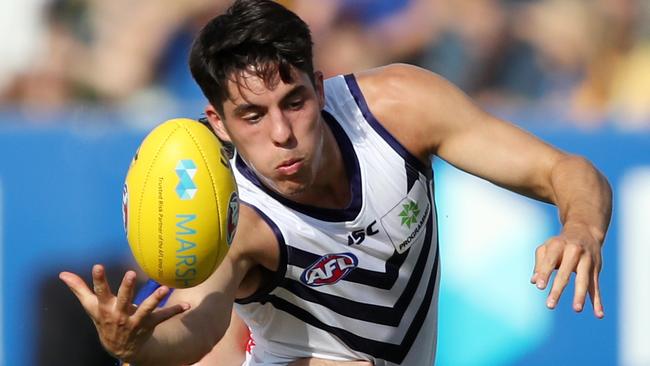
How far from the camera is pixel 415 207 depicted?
5414mm

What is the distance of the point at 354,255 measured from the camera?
5301 millimetres

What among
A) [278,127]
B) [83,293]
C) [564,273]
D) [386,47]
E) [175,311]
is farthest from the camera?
[386,47]

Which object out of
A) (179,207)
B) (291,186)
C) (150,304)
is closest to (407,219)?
(291,186)

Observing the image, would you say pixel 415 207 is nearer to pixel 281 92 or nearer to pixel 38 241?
pixel 281 92

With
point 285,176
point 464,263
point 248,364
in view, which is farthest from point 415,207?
point 464,263

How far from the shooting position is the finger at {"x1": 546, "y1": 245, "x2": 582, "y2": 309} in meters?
4.07

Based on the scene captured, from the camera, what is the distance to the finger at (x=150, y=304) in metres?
4.10

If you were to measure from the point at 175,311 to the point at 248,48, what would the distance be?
1.09 meters

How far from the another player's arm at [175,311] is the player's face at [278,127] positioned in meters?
0.28

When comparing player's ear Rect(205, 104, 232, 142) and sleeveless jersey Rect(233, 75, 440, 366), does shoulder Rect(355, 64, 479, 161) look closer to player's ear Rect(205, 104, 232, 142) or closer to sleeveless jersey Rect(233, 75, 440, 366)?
sleeveless jersey Rect(233, 75, 440, 366)

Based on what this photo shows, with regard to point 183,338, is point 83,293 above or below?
above

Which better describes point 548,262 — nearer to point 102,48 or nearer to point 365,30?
point 365,30

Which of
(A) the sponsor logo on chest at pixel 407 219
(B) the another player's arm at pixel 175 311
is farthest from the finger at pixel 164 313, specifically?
(A) the sponsor logo on chest at pixel 407 219

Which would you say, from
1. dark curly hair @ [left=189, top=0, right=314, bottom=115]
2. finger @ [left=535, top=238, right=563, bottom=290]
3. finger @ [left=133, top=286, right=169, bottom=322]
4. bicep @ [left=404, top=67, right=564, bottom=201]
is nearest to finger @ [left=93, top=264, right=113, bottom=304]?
finger @ [left=133, top=286, right=169, bottom=322]
